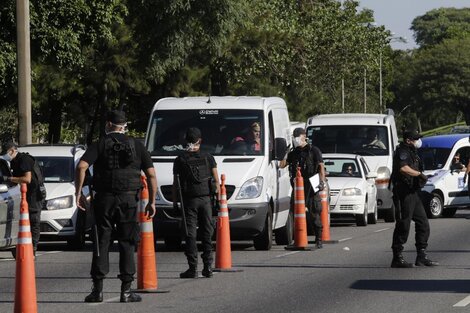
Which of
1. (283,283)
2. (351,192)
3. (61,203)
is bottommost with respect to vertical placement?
(283,283)

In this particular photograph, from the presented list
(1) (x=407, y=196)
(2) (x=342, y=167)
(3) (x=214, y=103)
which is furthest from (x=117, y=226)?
(2) (x=342, y=167)

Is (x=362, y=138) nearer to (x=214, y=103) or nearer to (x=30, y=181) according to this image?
(x=214, y=103)

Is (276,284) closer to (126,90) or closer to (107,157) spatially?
(107,157)

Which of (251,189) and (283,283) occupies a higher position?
(251,189)

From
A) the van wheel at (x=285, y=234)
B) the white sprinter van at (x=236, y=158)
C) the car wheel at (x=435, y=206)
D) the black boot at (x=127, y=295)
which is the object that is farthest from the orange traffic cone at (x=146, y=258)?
the car wheel at (x=435, y=206)

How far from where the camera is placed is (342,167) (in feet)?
100

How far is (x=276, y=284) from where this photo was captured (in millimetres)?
15773

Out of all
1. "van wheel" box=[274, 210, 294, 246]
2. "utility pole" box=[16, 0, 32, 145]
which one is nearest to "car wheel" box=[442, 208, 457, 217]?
"utility pole" box=[16, 0, 32, 145]

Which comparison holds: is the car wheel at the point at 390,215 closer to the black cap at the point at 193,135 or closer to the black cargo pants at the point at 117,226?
the black cap at the point at 193,135

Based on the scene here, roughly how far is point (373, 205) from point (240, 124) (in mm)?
9525

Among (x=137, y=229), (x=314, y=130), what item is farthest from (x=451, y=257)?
(x=314, y=130)

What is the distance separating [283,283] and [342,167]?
14.8 m

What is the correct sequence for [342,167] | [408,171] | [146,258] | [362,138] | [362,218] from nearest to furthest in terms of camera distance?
[146,258] → [408,171] → [362,218] → [342,167] → [362,138]

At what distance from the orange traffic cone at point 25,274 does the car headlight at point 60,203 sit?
995 centimetres
